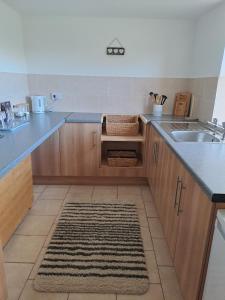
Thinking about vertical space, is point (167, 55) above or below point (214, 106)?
above

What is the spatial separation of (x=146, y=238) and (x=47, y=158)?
1.51m

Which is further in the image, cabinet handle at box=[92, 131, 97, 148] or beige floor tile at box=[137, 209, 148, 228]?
cabinet handle at box=[92, 131, 97, 148]

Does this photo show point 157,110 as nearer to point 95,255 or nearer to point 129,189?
point 129,189

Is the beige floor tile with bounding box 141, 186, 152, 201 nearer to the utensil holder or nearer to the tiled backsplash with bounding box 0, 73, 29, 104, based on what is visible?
the utensil holder

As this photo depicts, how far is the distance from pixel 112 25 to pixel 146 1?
0.74m

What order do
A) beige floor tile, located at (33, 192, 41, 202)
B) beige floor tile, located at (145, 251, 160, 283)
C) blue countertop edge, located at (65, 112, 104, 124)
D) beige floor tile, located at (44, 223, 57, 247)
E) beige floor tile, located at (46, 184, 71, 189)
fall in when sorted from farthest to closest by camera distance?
beige floor tile, located at (46, 184, 71, 189)
blue countertop edge, located at (65, 112, 104, 124)
beige floor tile, located at (33, 192, 41, 202)
beige floor tile, located at (44, 223, 57, 247)
beige floor tile, located at (145, 251, 160, 283)

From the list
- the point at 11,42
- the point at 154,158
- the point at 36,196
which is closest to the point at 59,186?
the point at 36,196

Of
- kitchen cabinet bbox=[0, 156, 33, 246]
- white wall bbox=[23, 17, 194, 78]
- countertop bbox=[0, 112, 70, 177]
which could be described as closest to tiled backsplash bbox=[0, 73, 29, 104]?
white wall bbox=[23, 17, 194, 78]

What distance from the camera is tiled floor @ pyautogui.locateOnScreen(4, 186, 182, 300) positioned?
148 centimetres

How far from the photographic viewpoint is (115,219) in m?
2.25

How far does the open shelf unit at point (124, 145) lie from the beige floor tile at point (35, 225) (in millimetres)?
957

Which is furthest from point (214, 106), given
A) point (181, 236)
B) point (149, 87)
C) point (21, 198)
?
point (21, 198)

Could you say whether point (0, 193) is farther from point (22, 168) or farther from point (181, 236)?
point (181, 236)

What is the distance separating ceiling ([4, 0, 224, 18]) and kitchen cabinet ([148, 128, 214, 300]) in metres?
1.47
